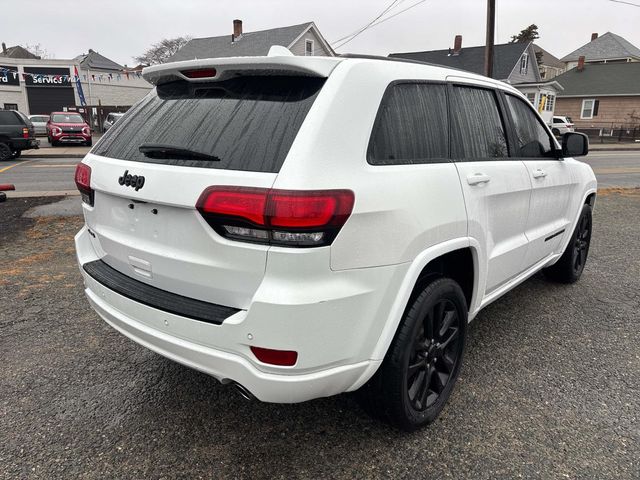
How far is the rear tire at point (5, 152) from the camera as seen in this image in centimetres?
1689

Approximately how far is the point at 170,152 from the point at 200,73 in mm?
456

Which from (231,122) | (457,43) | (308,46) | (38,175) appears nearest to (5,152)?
(38,175)

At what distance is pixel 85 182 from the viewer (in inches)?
107

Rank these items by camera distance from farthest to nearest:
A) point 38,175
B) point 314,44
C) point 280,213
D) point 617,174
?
point 314,44
point 617,174
point 38,175
point 280,213

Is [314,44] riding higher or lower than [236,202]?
higher

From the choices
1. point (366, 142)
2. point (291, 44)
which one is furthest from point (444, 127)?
point (291, 44)

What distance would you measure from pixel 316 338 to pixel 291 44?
1356 inches

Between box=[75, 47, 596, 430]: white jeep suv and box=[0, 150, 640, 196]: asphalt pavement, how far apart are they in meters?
8.40

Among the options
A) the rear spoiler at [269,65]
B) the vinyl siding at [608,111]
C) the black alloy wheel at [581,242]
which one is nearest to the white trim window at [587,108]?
the vinyl siding at [608,111]

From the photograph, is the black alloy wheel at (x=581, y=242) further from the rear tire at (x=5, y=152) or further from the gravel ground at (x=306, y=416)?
the rear tire at (x=5, y=152)

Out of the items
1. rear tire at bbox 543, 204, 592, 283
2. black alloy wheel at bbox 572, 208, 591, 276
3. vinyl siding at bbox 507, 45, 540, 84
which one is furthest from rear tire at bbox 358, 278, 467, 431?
vinyl siding at bbox 507, 45, 540, 84

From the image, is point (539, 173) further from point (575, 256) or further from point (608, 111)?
point (608, 111)

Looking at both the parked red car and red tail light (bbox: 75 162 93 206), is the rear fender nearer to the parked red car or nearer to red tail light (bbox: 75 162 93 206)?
red tail light (bbox: 75 162 93 206)

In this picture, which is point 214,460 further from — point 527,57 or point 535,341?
point 527,57
